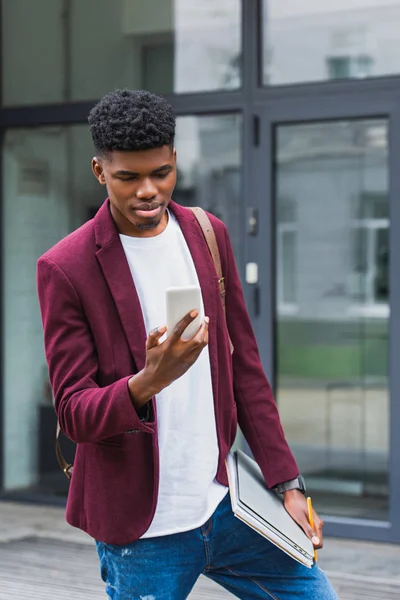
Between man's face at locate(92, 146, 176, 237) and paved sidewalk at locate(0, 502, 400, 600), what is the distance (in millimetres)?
2734

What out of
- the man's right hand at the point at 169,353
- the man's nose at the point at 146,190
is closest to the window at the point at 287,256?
the man's nose at the point at 146,190

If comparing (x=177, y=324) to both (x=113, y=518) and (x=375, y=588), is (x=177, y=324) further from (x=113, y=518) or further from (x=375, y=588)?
(x=375, y=588)

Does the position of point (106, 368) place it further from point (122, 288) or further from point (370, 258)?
point (370, 258)

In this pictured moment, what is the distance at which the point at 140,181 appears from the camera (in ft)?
5.91

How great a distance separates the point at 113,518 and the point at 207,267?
1.90 ft

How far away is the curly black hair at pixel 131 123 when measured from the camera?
178 cm

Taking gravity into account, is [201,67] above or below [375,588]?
above

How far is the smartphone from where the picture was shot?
1621 mm

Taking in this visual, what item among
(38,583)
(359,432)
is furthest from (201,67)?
(38,583)

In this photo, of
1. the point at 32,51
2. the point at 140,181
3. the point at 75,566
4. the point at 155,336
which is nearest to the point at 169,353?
the point at 155,336

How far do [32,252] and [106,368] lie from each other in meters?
4.34

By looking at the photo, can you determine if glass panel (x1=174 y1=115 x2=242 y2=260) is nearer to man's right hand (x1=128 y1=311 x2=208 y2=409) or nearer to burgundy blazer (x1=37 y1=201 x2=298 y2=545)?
burgundy blazer (x1=37 y1=201 x2=298 y2=545)

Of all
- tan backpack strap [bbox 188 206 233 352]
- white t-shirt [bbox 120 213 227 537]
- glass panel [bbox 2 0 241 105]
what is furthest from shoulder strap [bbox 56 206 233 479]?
glass panel [bbox 2 0 241 105]

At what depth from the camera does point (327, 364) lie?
20.7 feet
